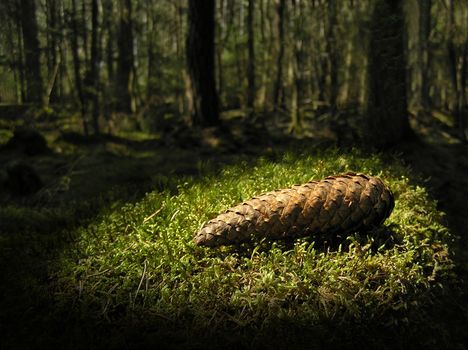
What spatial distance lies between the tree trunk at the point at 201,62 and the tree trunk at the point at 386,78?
3.75 metres

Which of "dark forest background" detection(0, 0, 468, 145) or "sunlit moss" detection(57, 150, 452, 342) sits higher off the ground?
"dark forest background" detection(0, 0, 468, 145)

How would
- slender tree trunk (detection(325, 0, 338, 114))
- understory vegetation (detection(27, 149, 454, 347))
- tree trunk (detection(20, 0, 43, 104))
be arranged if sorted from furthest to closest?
slender tree trunk (detection(325, 0, 338, 114))
tree trunk (detection(20, 0, 43, 104))
understory vegetation (detection(27, 149, 454, 347))

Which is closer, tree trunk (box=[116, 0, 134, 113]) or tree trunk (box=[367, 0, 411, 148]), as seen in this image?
tree trunk (box=[367, 0, 411, 148])

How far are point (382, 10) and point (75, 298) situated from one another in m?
6.75

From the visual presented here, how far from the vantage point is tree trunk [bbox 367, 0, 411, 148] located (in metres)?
7.04

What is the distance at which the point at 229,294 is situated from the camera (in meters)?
2.51

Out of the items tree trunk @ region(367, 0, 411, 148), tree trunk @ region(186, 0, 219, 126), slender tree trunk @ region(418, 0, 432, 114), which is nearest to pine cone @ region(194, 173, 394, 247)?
tree trunk @ region(367, 0, 411, 148)

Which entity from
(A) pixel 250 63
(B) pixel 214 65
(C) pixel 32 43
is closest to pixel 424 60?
(A) pixel 250 63

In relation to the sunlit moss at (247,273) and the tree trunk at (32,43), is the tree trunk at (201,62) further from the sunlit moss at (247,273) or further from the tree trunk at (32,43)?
the sunlit moss at (247,273)

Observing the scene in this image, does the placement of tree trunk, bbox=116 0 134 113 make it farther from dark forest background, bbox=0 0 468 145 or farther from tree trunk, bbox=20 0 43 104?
tree trunk, bbox=20 0 43 104

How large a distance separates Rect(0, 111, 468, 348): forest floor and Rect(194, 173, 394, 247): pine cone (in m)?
0.89

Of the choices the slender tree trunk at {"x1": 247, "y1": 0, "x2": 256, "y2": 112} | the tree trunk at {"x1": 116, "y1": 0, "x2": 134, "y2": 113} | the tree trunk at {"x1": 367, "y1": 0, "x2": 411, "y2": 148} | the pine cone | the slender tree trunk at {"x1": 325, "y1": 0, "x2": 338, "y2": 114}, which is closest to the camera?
the pine cone

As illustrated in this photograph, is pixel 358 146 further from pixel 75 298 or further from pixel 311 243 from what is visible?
pixel 75 298

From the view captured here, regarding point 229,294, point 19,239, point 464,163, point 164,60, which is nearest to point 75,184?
point 19,239
